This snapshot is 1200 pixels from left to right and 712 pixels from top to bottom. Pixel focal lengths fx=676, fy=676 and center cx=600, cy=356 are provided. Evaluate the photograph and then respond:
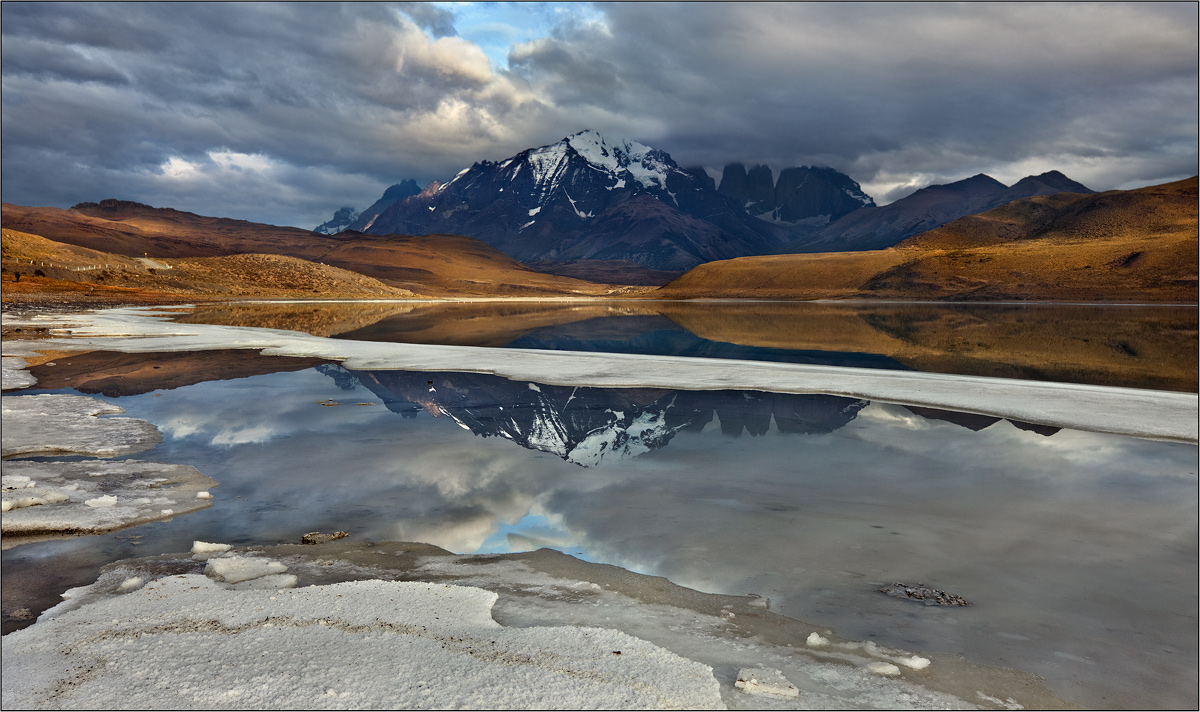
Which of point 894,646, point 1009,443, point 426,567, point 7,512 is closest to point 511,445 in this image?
point 426,567

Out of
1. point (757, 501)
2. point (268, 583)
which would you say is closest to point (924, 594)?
point (757, 501)

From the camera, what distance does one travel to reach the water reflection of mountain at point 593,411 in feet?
41.6

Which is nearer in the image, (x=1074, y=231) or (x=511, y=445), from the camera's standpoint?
(x=511, y=445)

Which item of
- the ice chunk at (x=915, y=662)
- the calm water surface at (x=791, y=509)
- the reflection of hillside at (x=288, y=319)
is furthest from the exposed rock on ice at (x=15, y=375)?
the ice chunk at (x=915, y=662)

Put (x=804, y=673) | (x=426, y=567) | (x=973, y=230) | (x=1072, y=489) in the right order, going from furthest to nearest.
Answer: (x=973, y=230) → (x=1072, y=489) → (x=426, y=567) → (x=804, y=673)

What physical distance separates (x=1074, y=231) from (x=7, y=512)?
7164 inches

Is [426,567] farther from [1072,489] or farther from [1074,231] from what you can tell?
[1074,231]

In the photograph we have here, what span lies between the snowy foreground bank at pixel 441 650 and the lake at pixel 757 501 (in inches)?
20.6

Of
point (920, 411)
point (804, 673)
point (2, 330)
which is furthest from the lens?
point (2, 330)

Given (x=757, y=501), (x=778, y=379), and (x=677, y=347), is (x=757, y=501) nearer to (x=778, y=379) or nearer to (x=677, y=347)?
(x=778, y=379)

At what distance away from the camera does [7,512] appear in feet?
25.5

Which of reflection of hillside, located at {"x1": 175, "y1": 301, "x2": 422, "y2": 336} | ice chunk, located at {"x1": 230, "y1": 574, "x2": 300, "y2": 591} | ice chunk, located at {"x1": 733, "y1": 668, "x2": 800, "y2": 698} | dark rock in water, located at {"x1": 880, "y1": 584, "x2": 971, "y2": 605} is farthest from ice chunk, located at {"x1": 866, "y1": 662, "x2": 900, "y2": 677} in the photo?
reflection of hillside, located at {"x1": 175, "y1": 301, "x2": 422, "y2": 336}

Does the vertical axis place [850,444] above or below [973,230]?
below

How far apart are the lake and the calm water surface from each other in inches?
1.4
